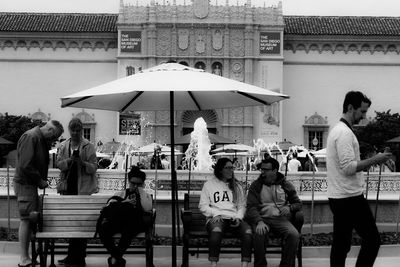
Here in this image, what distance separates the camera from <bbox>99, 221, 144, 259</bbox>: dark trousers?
8094 mm

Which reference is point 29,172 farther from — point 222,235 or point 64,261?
point 222,235

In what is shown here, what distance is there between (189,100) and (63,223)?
103 inches

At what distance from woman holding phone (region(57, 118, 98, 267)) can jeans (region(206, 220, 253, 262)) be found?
1.62 metres

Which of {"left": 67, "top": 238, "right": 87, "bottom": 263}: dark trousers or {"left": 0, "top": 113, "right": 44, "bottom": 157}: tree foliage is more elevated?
{"left": 0, "top": 113, "right": 44, "bottom": 157}: tree foliage

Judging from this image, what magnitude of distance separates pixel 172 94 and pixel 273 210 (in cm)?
187

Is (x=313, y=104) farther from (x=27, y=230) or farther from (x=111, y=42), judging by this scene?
(x=27, y=230)

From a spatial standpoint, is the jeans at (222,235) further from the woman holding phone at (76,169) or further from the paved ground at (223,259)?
the woman holding phone at (76,169)

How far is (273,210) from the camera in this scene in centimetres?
846

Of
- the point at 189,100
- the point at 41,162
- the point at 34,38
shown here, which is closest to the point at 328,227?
the point at 189,100

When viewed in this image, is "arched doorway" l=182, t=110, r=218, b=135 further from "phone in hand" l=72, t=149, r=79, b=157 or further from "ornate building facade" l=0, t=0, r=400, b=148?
"phone in hand" l=72, t=149, r=79, b=157

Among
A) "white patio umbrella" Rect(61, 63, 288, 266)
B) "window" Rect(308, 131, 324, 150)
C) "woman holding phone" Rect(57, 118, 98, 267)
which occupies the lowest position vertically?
"woman holding phone" Rect(57, 118, 98, 267)

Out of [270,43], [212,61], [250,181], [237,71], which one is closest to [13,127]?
[212,61]

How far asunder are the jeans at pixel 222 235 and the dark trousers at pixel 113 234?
2.75ft

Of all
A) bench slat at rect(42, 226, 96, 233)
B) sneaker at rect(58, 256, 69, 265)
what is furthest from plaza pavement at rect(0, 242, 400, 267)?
bench slat at rect(42, 226, 96, 233)
